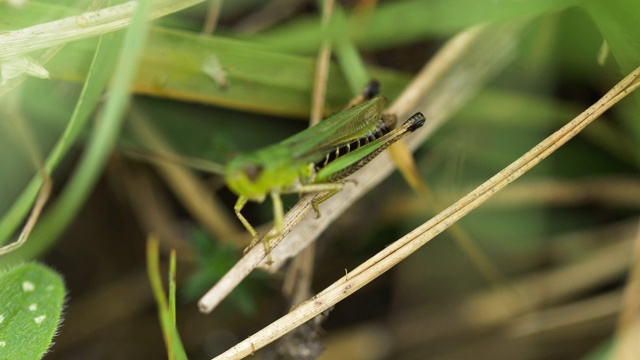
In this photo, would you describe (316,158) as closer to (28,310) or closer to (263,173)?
(263,173)

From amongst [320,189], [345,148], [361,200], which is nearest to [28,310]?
[320,189]

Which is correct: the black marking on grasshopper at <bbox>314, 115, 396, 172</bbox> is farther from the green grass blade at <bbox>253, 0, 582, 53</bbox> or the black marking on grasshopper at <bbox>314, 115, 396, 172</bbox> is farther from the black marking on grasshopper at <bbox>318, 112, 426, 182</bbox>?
the green grass blade at <bbox>253, 0, 582, 53</bbox>

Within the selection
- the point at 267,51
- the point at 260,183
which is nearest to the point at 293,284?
Result: the point at 260,183

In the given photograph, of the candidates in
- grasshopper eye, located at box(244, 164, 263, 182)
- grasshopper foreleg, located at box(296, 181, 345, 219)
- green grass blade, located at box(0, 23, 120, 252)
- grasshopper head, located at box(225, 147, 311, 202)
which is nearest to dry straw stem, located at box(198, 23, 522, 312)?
grasshopper foreleg, located at box(296, 181, 345, 219)

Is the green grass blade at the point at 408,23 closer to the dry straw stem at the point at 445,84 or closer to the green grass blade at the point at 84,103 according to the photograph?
the dry straw stem at the point at 445,84

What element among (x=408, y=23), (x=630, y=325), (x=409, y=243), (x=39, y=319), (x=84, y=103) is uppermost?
(x=408, y=23)

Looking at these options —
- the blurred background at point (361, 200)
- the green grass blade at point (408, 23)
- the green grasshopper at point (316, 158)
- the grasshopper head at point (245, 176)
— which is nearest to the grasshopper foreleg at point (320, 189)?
the green grasshopper at point (316, 158)
